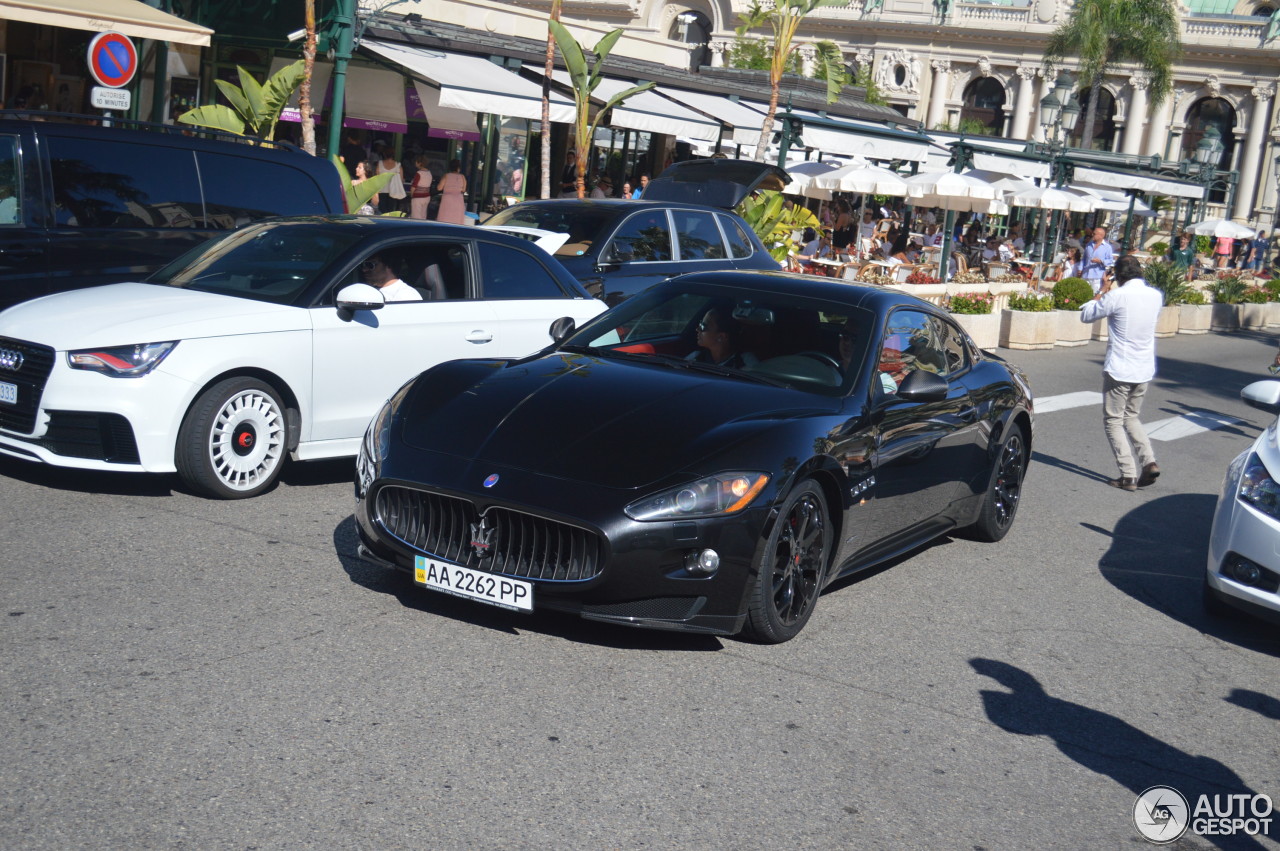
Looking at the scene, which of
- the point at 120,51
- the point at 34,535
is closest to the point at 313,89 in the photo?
the point at 120,51

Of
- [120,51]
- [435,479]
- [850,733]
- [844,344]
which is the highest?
[120,51]

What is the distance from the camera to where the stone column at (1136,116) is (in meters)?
75.9

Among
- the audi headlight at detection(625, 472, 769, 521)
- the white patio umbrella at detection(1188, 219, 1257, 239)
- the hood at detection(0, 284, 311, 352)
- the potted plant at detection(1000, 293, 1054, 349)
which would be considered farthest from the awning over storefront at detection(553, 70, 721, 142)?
the white patio umbrella at detection(1188, 219, 1257, 239)

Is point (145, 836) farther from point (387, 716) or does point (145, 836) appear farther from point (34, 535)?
point (34, 535)

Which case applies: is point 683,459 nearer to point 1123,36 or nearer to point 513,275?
point 513,275

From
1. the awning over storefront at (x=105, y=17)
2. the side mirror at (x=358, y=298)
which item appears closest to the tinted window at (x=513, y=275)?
the side mirror at (x=358, y=298)

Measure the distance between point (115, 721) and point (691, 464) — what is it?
7.44 feet

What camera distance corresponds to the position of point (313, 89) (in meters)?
23.2

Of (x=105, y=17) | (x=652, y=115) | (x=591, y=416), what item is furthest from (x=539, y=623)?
(x=652, y=115)

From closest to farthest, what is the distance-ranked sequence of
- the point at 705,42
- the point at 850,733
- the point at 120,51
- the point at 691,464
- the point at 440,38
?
the point at 850,733, the point at 691,464, the point at 120,51, the point at 440,38, the point at 705,42

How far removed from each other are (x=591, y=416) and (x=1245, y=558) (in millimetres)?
3484

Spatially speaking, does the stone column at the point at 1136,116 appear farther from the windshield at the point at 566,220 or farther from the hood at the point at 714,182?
the windshield at the point at 566,220

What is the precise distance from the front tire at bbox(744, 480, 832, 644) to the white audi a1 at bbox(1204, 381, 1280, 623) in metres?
2.28

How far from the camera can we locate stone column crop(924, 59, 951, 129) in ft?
257
